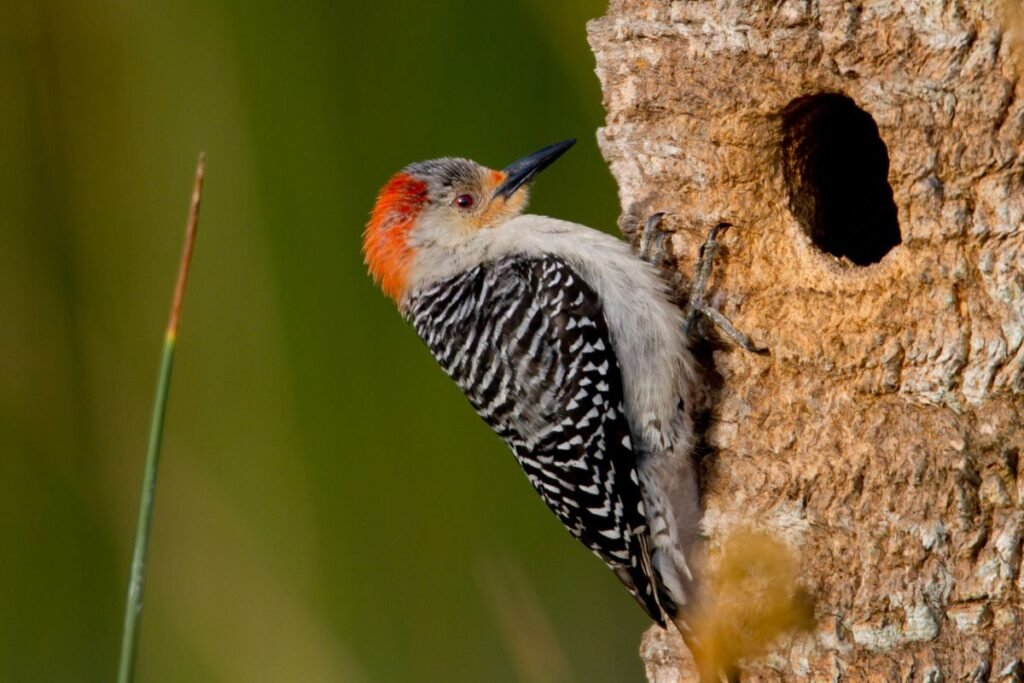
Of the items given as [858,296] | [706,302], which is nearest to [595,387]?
[706,302]

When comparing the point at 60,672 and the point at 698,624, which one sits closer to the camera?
the point at 698,624

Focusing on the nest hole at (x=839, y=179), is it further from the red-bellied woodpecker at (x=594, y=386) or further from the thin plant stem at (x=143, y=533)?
the thin plant stem at (x=143, y=533)

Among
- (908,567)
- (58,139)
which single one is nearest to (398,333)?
(58,139)

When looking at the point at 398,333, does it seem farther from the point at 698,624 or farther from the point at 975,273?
the point at 975,273

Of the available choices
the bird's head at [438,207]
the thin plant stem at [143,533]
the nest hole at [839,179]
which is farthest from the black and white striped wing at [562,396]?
the thin plant stem at [143,533]

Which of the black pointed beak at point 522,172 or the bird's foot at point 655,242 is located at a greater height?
the black pointed beak at point 522,172

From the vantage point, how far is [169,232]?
4258 millimetres

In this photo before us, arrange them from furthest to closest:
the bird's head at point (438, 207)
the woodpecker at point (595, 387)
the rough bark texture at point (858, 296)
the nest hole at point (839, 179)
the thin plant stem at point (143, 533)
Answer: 1. the bird's head at point (438, 207)
2. the woodpecker at point (595, 387)
3. the nest hole at point (839, 179)
4. the rough bark texture at point (858, 296)
5. the thin plant stem at point (143, 533)

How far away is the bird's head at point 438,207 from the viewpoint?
3.96 meters

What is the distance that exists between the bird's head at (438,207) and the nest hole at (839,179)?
835 mm

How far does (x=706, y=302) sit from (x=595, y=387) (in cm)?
36

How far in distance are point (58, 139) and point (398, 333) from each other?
4.01 feet

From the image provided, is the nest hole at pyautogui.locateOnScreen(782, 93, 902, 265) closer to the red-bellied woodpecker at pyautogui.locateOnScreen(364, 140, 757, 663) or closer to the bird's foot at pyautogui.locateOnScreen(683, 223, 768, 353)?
the bird's foot at pyautogui.locateOnScreen(683, 223, 768, 353)

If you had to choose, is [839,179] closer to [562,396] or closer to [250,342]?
[562,396]
